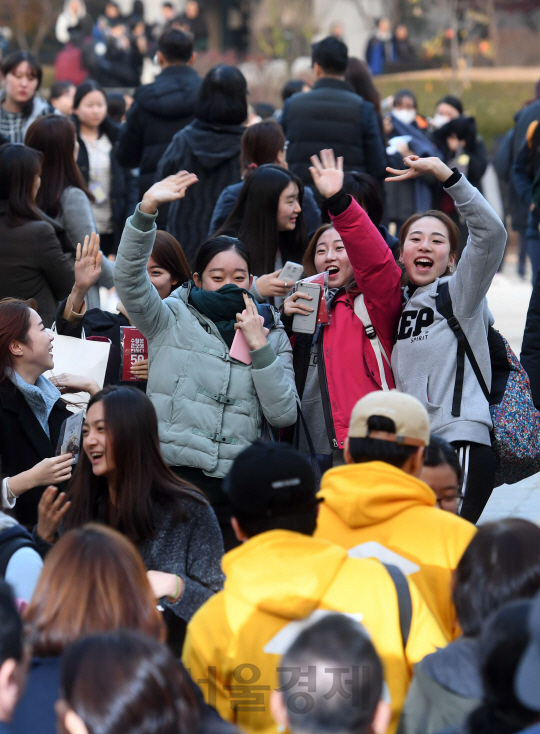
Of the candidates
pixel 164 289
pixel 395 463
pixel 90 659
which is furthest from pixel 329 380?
Result: pixel 90 659

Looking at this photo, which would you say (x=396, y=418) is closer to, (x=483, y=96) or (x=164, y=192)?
(x=164, y=192)

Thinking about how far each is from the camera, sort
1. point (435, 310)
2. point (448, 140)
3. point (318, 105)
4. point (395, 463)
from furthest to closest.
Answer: point (448, 140) < point (318, 105) < point (435, 310) < point (395, 463)

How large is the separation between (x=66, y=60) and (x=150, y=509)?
19.1 m

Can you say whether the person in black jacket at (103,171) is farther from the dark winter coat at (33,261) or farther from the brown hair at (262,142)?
the dark winter coat at (33,261)

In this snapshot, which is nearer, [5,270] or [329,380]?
[329,380]

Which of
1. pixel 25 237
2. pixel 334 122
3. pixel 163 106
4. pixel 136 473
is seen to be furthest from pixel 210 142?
pixel 136 473

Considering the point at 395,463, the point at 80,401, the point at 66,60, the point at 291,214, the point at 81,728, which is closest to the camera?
the point at 81,728

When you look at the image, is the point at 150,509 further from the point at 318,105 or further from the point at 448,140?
the point at 448,140

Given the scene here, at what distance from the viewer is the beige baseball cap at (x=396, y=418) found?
3.23m

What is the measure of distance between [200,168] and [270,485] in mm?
4396

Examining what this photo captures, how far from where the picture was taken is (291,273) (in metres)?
4.71

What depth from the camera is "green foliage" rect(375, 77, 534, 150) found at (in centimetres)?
2566

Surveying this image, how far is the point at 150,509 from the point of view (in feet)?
12.0

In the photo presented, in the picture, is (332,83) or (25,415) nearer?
(25,415)
